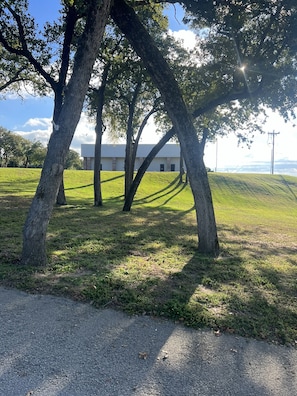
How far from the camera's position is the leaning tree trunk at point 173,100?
5.75 metres

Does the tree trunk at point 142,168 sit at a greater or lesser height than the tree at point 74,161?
lesser

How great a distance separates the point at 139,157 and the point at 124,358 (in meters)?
52.5

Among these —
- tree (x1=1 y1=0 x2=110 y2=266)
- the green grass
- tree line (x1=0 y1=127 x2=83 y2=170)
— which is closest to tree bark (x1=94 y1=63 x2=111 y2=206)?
the green grass

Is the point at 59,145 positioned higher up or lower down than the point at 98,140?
lower down

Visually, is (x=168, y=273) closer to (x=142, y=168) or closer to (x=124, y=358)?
(x=124, y=358)

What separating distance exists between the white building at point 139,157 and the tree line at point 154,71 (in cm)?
3498

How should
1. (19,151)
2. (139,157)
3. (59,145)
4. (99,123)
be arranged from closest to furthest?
1. (59,145)
2. (99,123)
3. (139,157)
4. (19,151)

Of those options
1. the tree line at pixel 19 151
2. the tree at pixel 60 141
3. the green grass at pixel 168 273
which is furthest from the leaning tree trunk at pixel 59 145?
the tree line at pixel 19 151

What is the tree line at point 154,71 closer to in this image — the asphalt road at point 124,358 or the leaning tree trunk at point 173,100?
the leaning tree trunk at point 173,100

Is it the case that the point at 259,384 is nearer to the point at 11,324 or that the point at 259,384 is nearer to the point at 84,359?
the point at 84,359

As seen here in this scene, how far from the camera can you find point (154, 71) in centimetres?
581

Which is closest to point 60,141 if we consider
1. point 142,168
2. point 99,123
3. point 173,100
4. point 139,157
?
point 173,100

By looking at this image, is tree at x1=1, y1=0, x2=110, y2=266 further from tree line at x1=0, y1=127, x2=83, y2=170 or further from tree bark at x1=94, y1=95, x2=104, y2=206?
tree line at x1=0, y1=127, x2=83, y2=170

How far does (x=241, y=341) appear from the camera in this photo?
9.75 ft
